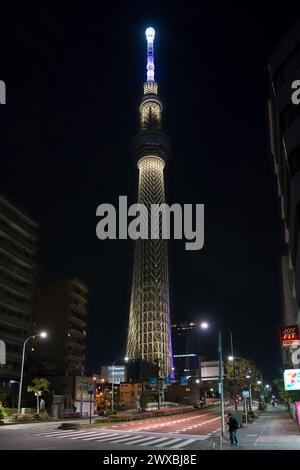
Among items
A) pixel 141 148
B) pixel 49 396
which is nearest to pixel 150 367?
pixel 49 396

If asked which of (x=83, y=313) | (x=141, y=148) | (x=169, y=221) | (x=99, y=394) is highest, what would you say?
(x=141, y=148)

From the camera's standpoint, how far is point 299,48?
132 feet

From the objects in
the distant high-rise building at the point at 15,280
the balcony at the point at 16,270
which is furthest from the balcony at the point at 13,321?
the balcony at the point at 16,270

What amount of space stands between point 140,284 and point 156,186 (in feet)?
113

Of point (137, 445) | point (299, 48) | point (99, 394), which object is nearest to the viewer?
point (137, 445)

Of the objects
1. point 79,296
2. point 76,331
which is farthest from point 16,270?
point 76,331

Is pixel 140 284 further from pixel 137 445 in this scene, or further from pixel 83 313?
pixel 137 445

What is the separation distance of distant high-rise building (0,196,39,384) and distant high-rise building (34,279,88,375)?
467 inches

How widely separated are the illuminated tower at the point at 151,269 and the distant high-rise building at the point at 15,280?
51.7 meters

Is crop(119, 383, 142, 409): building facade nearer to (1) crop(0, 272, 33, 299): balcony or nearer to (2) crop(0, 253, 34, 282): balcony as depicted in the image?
(1) crop(0, 272, 33, 299): balcony

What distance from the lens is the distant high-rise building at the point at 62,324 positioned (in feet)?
352

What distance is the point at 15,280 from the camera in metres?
95.1

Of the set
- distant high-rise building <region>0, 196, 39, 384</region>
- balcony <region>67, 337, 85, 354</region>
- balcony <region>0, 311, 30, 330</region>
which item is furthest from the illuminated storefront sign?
balcony <region>67, 337, 85, 354</region>
